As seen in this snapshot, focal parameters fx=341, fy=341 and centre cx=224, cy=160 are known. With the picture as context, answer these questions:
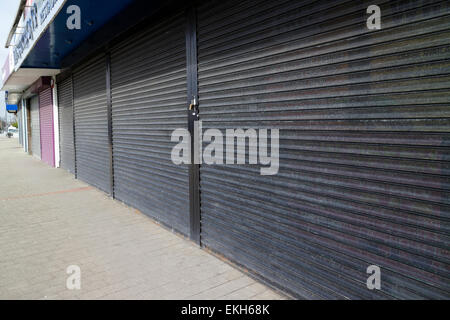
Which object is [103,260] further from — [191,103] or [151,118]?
[151,118]

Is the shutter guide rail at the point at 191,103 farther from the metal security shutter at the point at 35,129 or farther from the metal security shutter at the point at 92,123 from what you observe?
the metal security shutter at the point at 35,129

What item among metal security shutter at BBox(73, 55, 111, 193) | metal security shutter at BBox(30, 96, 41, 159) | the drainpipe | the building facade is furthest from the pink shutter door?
the building facade

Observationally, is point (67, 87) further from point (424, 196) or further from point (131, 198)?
point (424, 196)

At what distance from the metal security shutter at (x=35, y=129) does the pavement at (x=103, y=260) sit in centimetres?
1152

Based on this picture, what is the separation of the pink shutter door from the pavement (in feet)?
24.6

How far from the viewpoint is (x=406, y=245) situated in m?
2.34

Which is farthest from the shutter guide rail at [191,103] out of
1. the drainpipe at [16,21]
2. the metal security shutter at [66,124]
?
the drainpipe at [16,21]

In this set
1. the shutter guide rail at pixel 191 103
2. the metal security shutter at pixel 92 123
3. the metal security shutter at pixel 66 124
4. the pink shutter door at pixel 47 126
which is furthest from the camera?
the pink shutter door at pixel 47 126

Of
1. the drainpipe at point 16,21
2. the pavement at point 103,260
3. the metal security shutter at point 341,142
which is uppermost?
the drainpipe at point 16,21

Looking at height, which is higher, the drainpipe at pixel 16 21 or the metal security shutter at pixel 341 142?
the drainpipe at pixel 16 21

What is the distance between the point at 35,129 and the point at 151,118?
1549 centimetres

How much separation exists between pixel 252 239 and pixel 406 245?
1677 millimetres

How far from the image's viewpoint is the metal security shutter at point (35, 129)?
1714 cm
